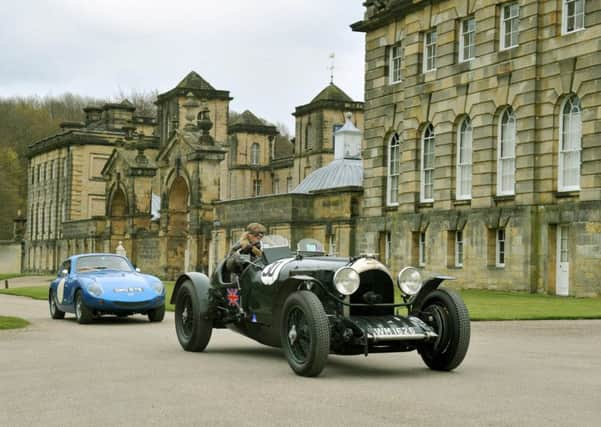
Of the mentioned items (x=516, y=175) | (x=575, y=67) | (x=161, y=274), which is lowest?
(x=161, y=274)

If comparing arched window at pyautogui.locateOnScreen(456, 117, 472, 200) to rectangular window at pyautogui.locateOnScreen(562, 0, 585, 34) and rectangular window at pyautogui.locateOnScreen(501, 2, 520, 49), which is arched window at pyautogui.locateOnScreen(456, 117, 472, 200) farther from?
rectangular window at pyautogui.locateOnScreen(562, 0, 585, 34)

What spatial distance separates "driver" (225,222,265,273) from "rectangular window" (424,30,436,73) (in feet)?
84.2

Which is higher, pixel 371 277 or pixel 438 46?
pixel 438 46

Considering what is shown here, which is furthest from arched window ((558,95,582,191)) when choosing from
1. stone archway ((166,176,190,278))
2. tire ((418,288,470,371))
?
stone archway ((166,176,190,278))

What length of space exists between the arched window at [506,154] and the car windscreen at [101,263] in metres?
16.2

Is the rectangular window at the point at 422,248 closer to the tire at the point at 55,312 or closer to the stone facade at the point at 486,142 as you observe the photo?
the stone facade at the point at 486,142

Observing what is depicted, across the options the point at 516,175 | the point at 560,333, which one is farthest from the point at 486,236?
the point at 560,333

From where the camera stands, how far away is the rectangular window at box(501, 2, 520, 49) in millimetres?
33312

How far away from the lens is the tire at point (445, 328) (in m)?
11.3

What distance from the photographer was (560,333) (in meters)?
17.4

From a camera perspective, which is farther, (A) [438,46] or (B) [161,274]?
(B) [161,274]

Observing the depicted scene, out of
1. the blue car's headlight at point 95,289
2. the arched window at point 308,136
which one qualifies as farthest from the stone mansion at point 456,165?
the arched window at point 308,136

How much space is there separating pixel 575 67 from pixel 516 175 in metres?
3.98

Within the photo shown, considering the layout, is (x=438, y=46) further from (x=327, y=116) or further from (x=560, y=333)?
(x=327, y=116)
